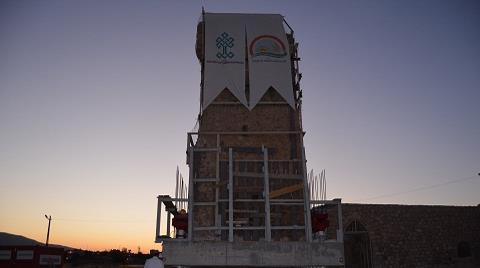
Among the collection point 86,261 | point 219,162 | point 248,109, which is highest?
point 248,109

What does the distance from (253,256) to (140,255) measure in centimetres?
4779

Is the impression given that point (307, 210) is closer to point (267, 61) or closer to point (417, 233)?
point (267, 61)

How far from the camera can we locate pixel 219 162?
1052cm

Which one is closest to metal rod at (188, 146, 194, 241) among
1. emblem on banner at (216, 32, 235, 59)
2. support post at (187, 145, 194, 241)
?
support post at (187, 145, 194, 241)

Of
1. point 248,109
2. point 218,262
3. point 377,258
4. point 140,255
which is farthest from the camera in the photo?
point 140,255

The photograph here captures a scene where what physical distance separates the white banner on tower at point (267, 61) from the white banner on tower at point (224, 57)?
27cm

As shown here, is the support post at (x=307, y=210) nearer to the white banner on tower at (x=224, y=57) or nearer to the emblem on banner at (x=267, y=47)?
the white banner on tower at (x=224, y=57)

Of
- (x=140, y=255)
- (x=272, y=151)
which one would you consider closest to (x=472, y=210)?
(x=272, y=151)

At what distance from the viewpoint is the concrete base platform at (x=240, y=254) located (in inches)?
333

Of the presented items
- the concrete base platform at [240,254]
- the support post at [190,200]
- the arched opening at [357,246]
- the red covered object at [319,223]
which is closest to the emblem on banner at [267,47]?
the support post at [190,200]

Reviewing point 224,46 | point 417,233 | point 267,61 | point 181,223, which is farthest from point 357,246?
point 181,223

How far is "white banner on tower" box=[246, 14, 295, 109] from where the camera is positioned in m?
11.3

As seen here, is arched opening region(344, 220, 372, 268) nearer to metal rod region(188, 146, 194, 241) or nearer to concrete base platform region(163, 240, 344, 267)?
concrete base platform region(163, 240, 344, 267)

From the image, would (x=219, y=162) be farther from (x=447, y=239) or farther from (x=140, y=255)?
(x=140, y=255)
